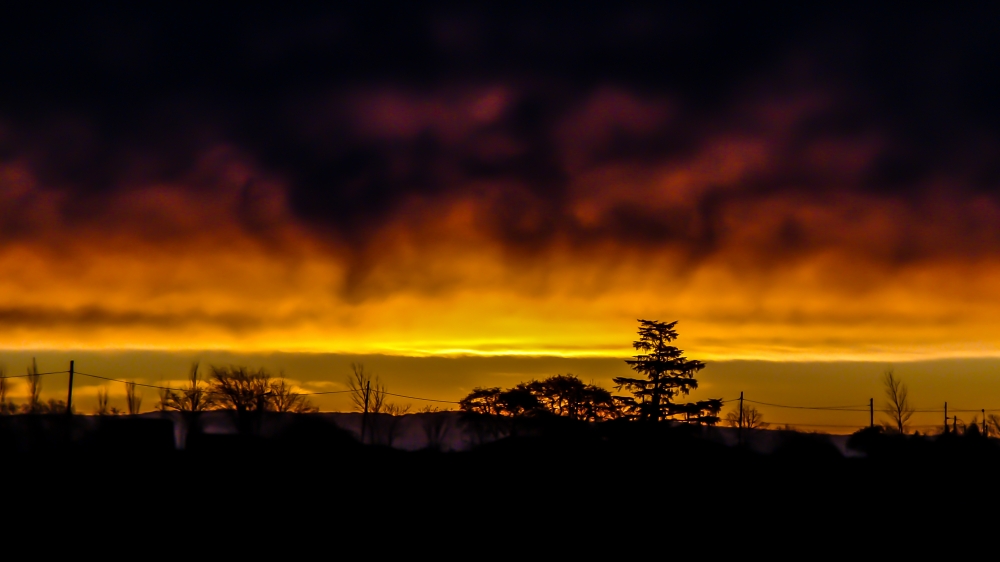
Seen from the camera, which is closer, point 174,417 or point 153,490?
point 153,490

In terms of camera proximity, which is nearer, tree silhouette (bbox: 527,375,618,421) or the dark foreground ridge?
the dark foreground ridge

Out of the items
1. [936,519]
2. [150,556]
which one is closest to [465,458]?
[936,519]

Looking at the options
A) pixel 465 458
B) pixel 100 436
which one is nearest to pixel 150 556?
pixel 465 458

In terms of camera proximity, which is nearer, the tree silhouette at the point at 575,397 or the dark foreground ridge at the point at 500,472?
the dark foreground ridge at the point at 500,472

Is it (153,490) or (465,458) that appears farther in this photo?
(465,458)

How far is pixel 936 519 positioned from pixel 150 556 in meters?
33.1

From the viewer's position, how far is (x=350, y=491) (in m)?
47.8

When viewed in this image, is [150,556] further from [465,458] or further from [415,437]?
[415,437]

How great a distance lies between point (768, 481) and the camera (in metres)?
57.1

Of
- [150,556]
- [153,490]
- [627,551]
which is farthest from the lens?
[153,490]

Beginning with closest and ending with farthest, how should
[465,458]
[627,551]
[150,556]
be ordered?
[150,556]
[627,551]
[465,458]

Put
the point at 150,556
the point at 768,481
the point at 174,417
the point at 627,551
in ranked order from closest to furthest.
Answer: the point at 150,556
the point at 627,551
the point at 768,481
the point at 174,417

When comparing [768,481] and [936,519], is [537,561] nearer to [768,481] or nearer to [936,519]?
[936,519]

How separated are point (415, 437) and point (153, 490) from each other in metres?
34.1
